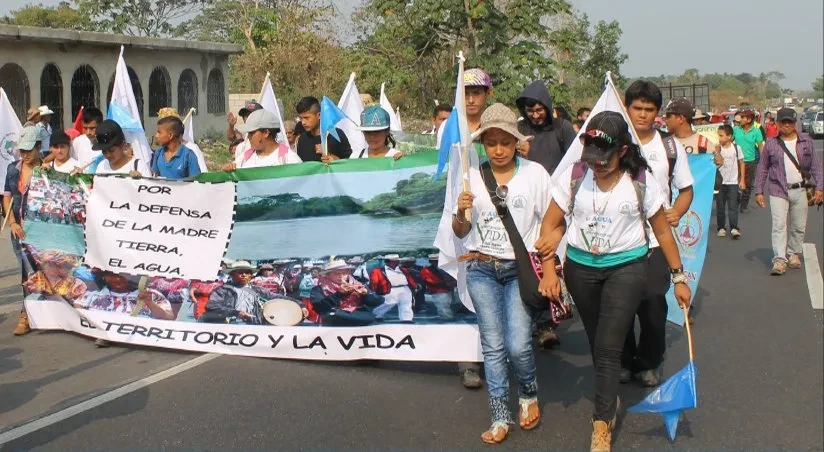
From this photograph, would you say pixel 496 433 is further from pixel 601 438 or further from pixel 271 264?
pixel 271 264

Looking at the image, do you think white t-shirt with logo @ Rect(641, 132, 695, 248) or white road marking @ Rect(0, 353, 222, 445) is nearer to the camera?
white road marking @ Rect(0, 353, 222, 445)

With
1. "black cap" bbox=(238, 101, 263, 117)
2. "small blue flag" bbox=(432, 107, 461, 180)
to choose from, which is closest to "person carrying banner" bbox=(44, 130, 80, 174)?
"black cap" bbox=(238, 101, 263, 117)

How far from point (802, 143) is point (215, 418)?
24.4ft

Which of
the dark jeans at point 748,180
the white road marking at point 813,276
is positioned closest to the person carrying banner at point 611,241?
the white road marking at point 813,276

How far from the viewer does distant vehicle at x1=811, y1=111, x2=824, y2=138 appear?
155 feet

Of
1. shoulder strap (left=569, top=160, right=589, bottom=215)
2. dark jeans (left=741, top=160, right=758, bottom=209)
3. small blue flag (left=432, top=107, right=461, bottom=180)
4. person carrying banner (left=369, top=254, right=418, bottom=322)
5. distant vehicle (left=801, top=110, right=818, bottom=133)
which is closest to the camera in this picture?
shoulder strap (left=569, top=160, right=589, bottom=215)

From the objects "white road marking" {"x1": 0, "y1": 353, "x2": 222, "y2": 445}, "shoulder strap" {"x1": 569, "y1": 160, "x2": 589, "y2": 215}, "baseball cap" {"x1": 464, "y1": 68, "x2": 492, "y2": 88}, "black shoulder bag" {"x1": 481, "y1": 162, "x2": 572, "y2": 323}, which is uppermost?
"baseball cap" {"x1": 464, "y1": 68, "x2": 492, "y2": 88}

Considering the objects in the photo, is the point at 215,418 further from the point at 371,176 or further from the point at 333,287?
the point at 371,176

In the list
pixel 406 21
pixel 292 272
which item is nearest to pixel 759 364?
pixel 292 272

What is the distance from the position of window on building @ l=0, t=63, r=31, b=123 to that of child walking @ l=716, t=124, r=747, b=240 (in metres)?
12.9

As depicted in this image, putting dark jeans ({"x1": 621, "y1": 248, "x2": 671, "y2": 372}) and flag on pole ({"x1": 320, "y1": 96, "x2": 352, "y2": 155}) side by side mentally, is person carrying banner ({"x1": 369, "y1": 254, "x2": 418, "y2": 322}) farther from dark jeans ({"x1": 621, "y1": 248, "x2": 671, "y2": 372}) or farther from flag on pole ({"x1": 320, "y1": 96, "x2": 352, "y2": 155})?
flag on pole ({"x1": 320, "y1": 96, "x2": 352, "y2": 155})

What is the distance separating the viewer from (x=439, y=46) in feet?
80.2

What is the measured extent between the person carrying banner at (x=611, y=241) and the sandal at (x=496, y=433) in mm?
464

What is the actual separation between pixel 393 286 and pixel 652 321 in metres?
1.70
